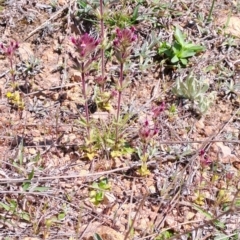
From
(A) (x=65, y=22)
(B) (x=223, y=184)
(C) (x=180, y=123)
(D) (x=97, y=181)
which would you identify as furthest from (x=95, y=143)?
(A) (x=65, y=22)

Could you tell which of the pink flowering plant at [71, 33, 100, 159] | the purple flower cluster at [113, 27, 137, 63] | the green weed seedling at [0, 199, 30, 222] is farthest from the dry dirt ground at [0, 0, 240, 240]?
the purple flower cluster at [113, 27, 137, 63]

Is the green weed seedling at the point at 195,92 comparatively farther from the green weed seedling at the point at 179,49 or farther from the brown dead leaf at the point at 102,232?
the brown dead leaf at the point at 102,232

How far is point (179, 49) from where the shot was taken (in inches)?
134

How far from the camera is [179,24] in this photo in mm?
3637

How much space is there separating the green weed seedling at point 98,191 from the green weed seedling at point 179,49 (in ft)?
3.65

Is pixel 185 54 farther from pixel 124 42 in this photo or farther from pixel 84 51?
pixel 84 51

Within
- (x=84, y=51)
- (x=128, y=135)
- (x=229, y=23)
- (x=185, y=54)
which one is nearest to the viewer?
(x=84, y=51)

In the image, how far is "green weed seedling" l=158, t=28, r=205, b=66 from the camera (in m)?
3.39

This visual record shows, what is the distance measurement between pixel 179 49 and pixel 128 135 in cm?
82

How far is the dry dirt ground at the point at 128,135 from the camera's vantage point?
2662mm

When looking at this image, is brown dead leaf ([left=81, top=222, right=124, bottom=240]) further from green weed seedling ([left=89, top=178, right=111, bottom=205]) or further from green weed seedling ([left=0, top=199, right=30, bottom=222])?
green weed seedling ([left=0, top=199, right=30, bottom=222])

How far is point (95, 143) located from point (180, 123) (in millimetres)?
602

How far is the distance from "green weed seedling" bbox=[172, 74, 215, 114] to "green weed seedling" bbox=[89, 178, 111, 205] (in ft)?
2.80

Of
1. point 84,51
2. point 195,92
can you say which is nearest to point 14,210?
point 84,51
